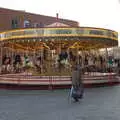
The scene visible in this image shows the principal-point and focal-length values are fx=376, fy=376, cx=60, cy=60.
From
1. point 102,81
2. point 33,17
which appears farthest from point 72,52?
point 33,17

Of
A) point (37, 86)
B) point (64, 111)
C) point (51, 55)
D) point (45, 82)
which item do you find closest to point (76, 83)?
point (64, 111)

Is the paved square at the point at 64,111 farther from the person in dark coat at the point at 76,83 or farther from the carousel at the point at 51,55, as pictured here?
the carousel at the point at 51,55

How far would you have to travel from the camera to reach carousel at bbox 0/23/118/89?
24.3 meters

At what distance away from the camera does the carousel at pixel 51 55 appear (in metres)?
24.3

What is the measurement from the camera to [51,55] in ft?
93.5

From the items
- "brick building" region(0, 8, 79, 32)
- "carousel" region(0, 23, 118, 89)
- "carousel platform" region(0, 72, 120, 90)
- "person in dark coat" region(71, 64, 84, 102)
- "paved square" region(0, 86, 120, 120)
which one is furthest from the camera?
"brick building" region(0, 8, 79, 32)

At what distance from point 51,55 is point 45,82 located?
523 cm

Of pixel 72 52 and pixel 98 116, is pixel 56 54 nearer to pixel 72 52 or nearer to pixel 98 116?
pixel 72 52

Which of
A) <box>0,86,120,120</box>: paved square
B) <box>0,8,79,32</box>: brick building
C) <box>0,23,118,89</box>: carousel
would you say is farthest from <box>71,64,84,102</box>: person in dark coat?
<box>0,8,79,32</box>: brick building

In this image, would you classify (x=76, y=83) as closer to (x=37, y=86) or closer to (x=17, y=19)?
(x=37, y=86)

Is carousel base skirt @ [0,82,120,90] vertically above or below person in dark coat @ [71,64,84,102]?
below

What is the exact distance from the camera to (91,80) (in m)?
24.5

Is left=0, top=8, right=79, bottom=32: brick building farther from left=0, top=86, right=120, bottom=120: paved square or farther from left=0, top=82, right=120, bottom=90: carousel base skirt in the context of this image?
left=0, top=86, right=120, bottom=120: paved square

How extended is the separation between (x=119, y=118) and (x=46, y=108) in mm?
3617
